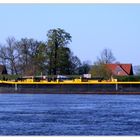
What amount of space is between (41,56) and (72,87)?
1796 cm

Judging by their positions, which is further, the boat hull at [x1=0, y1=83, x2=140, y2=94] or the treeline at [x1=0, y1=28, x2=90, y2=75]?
the treeline at [x1=0, y1=28, x2=90, y2=75]

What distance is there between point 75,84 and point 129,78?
7.78m

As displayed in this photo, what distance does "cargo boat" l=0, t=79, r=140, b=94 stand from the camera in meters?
47.8

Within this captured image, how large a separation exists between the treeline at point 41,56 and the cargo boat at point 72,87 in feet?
48.9

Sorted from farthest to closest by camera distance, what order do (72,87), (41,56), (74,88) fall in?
(41,56), (72,87), (74,88)

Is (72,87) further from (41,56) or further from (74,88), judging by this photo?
(41,56)

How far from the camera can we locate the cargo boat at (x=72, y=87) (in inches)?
1884

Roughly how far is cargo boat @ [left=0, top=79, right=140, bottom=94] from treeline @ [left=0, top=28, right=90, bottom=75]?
14905 mm

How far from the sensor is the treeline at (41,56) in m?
Answer: 66.1

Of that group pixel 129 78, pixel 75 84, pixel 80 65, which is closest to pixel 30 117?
pixel 75 84

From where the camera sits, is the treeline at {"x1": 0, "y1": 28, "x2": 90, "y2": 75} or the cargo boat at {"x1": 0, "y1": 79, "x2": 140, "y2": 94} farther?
the treeline at {"x1": 0, "y1": 28, "x2": 90, "y2": 75}

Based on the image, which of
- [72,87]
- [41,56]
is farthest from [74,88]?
[41,56]

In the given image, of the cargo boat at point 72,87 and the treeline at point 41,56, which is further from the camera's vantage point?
the treeline at point 41,56

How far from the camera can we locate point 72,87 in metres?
48.7
